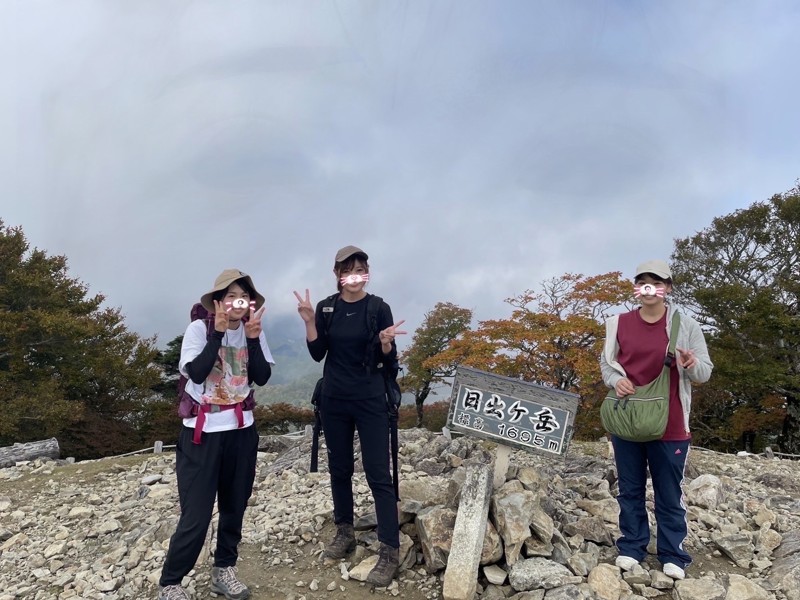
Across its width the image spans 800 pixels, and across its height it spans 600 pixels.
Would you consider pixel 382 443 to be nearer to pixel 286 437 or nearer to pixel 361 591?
pixel 361 591

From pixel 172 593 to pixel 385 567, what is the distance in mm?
1555

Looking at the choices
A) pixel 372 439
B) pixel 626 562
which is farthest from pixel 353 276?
pixel 626 562

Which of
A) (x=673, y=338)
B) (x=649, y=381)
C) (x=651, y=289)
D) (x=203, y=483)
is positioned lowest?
(x=203, y=483)

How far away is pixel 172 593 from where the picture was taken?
137 inches

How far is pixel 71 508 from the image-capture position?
23.7 feet

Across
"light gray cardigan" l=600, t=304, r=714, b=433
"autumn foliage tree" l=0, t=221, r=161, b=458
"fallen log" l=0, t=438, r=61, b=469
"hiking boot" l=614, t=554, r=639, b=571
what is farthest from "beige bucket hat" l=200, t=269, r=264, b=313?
"autumn foliage tree" l=0, t=221, r=161, b=458

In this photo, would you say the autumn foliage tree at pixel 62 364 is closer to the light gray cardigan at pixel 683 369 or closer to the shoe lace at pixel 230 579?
the shoe lace at pixel 230 579

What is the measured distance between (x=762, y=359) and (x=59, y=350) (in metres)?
26.0

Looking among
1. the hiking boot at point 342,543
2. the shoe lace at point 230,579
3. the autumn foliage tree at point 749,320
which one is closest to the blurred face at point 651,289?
the hiking boot at point 342,543

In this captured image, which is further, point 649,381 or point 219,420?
point 649,381

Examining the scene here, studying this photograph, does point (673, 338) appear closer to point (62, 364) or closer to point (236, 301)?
point (236, 301)

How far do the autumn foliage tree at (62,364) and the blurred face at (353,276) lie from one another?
1768 centimetres

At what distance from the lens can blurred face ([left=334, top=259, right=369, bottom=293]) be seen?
148 inches

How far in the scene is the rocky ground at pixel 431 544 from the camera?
3771 mm
